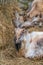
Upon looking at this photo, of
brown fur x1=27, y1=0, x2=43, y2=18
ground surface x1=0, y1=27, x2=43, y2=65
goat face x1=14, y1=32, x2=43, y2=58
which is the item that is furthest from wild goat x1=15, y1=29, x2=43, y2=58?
brown fur x1=27, y1=0, x2=43, y2=18

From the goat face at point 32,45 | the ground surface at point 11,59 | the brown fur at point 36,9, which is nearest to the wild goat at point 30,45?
the goat face at point 32,45

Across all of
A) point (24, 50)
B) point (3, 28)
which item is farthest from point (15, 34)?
point (24, 50)

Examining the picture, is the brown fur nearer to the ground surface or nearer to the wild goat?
the wild goat

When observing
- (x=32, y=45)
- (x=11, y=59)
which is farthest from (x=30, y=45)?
(x=11, y=59)

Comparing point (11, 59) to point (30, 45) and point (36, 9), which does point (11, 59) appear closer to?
point (30, 45)

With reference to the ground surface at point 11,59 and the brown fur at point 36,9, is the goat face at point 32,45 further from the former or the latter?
the brown fur at point 36,9

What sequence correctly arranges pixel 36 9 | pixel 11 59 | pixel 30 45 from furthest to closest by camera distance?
pixel 36 9 → pixel 30 45 → pixel 11 59

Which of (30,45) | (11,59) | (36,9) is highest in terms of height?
(36,9)

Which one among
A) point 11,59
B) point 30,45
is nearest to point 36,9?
point 30,45

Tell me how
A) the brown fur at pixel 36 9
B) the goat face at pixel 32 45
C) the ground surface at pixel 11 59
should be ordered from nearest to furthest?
the ground surface at pixel 11 59, the goat face at pixel 32 45, the brown fur at pixel 36 9

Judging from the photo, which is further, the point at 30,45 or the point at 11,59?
the point at 30,45

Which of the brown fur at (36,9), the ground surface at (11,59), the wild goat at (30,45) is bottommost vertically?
the ground surface at (11,59)

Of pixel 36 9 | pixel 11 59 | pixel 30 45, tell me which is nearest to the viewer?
pixel 11 59

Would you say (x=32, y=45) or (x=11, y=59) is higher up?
(x=32, y=45)
